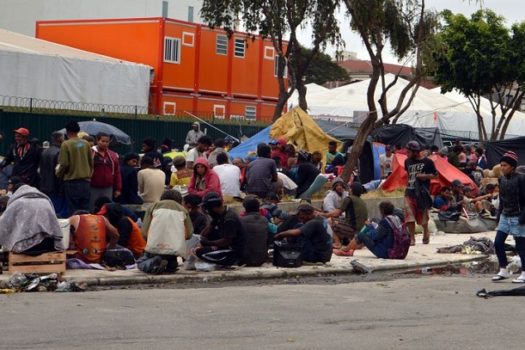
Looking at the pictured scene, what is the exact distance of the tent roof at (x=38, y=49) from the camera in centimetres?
3789

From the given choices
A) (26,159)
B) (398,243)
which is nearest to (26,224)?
(26,159)

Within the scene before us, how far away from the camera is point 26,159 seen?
56.7ft

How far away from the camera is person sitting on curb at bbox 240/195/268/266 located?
1511 centimetres

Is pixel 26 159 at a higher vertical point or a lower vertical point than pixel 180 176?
higher

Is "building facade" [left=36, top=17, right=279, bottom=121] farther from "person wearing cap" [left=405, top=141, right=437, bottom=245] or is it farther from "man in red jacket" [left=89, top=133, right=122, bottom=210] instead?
"man in red jacket" [left=89, top=133, right=122, bottom=210]

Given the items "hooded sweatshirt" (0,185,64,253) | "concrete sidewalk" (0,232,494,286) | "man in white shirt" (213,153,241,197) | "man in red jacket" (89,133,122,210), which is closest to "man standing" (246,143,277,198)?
"man in white shirt" (213,153,241,197)

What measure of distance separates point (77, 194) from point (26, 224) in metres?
2.75

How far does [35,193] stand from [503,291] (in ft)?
19.5

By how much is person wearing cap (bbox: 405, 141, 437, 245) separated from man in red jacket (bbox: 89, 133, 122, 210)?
18.5 ft

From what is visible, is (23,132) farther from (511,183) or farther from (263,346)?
(263,346)

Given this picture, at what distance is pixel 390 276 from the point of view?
15.7 m

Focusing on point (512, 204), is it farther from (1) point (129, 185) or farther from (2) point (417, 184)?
(1) point (129, 185)

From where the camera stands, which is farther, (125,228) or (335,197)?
(335,197)

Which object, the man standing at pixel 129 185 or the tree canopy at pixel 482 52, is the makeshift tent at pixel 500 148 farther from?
the man standing at pixel 129 185
